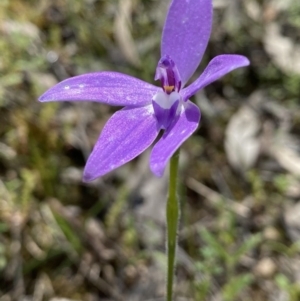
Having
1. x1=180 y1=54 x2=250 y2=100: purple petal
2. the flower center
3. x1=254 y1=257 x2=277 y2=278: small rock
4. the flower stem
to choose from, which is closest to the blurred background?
x1=254 y1=257 x2=277 y2=278: small rock

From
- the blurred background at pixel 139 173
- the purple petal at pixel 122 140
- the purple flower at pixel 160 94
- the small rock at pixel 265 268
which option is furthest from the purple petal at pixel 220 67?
the small rock at pixel 265 268

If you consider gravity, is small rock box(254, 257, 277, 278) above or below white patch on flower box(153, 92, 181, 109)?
below

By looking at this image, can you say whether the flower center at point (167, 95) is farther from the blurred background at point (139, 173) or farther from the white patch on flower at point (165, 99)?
the blurred background at point (139, 173)

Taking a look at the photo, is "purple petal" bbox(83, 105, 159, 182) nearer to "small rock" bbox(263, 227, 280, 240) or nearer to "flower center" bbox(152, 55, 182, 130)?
"flower center" bbox(152, 55, 182, 130)

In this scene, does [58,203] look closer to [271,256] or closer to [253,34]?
[271,256]

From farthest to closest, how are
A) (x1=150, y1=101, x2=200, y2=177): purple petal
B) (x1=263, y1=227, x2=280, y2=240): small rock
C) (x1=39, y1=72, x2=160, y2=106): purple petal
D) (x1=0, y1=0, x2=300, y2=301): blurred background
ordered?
(x1=263, y1=227, x2=280, y2=240): small rock, (x1=0, y1=0, x2=300, y2=301): blurred background, (x1=39, y1=72, x2=160, y2=106): purple petal, (x1=150, y1=101, x2=200, y2=177): purple petal

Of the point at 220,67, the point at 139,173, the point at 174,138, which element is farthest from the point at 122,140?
the point at 139,173
